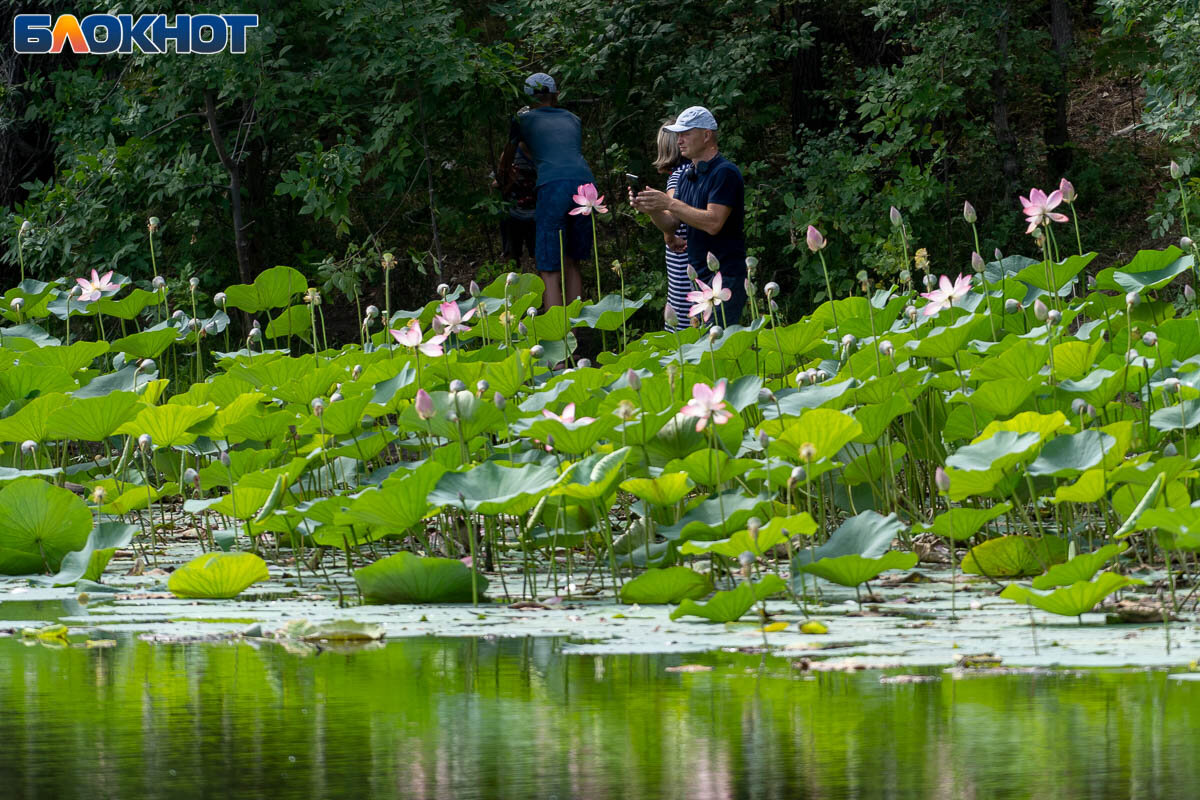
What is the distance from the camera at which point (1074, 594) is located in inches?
86.0

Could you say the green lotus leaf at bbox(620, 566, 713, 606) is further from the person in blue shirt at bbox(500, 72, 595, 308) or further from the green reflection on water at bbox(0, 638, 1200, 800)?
the person in blue shirt at bbox(500, 72, 595, 308)

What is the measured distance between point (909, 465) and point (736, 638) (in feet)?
4.86

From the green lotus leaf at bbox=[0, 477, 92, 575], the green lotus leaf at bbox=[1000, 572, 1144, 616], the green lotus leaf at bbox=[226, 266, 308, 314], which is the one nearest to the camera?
the green lotus leaf at bbox=[1000, 572, 1144, 616]

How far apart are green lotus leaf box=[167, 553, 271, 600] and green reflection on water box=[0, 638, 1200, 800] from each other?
22.6 inches

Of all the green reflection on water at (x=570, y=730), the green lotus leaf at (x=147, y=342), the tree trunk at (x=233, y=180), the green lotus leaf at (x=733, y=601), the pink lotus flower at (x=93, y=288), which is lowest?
the green reflection on water at (x=570, y=730)

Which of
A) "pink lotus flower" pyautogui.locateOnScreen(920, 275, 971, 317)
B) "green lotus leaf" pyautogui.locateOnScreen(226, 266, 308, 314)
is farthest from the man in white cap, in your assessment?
"pink lotus flower" pyautogui.locateOnScreen(920, 275, 971, 317)

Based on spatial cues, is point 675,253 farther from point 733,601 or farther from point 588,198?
point 733,601

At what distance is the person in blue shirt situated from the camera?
7109 millimetres

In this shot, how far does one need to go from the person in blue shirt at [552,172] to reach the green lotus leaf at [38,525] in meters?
4.05

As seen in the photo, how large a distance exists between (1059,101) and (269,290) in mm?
6525

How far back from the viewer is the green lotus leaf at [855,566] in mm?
2379

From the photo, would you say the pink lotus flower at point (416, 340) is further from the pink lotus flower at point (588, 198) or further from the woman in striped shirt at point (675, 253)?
the woman in striped shirt at point (675, 253)

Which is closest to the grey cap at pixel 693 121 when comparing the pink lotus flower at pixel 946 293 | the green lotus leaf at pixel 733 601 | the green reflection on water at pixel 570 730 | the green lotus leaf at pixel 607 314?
the green lotus leaf at pixel 607 314

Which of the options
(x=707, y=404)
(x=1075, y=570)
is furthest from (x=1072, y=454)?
(x=707, y=404)
